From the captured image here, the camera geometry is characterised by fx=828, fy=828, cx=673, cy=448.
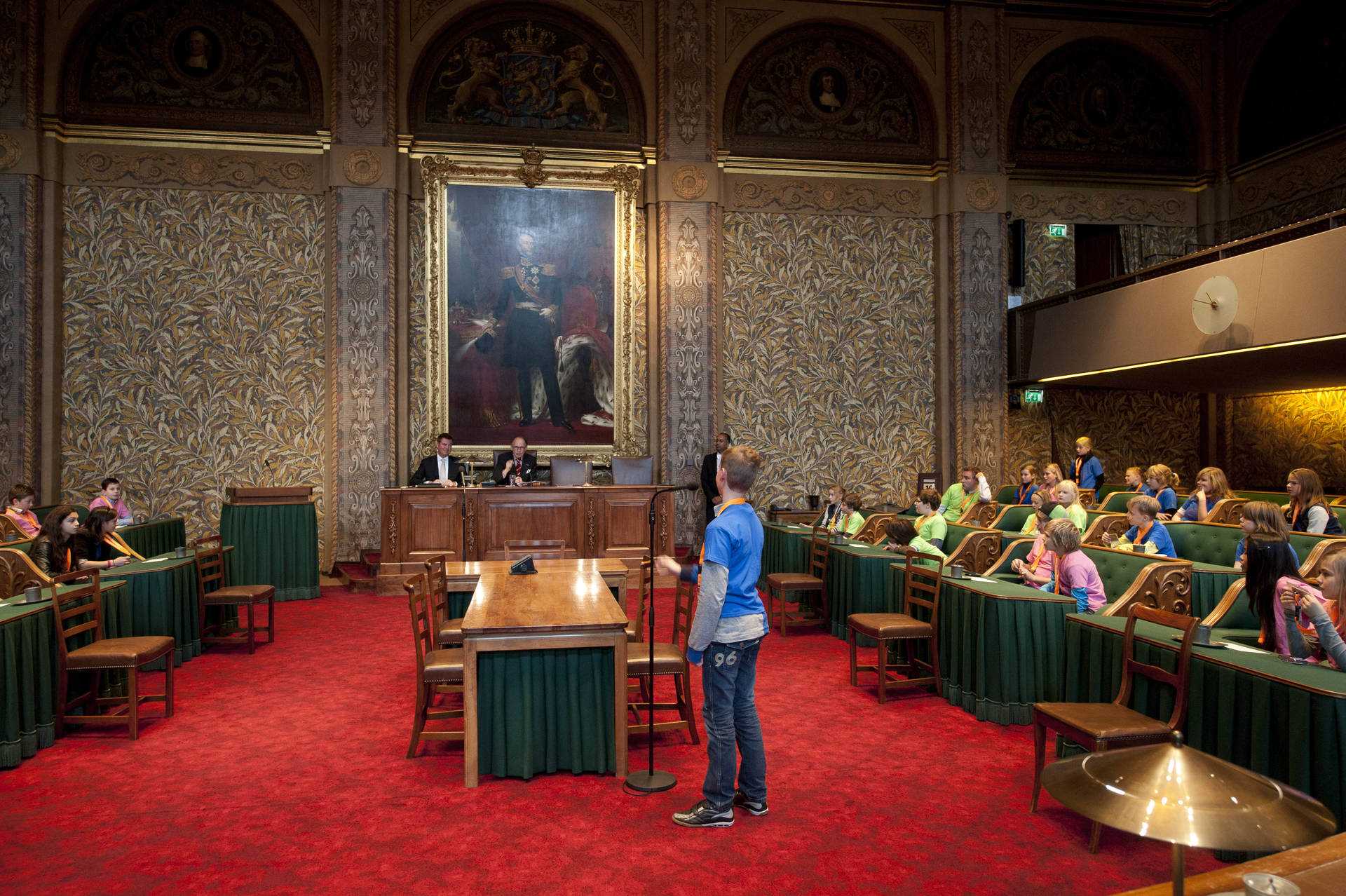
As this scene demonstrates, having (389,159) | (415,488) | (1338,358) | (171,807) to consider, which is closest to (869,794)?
(171,807)

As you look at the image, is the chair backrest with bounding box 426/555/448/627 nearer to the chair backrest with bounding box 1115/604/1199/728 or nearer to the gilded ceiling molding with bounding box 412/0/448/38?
the chair backrest with bounding box 1115/604/1199/728

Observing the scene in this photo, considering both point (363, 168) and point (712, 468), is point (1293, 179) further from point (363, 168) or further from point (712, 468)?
point (363, 168)

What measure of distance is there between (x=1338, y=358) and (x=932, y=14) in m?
6.71

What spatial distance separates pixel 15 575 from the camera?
514cm

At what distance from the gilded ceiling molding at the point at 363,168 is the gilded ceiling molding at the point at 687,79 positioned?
3.79 m

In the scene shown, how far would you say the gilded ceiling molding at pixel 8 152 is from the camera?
951 centimetres

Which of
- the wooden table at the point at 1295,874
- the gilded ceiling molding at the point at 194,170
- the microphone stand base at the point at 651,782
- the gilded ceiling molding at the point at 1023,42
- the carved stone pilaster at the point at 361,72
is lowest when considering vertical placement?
the microphone stand base at the point at 651,782

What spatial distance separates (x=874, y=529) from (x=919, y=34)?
7.50 metres

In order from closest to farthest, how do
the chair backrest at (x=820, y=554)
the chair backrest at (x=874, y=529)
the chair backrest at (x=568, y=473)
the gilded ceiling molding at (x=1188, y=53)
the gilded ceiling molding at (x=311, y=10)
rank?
the chair backrest at (x=820, y=554) < the chair backrest at (x=874, y=529) < the chair backrest at (x=568, y=473) < the gilded ceiling molding at (x=311, y=10) < the gilded ceiling molding at (x=1188, y=53)

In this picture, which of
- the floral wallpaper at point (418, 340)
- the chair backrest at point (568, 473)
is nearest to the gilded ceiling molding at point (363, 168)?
the floral wallpaper at point (418, 340)

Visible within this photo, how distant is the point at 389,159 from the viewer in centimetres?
1016

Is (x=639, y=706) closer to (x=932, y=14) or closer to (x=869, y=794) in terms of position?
(x=869, y=794)

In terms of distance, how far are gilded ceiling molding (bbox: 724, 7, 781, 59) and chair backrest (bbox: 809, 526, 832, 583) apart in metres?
7.08

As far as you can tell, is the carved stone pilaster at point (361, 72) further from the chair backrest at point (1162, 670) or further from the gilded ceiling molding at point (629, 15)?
the chair backrest at point (1162, 670)
